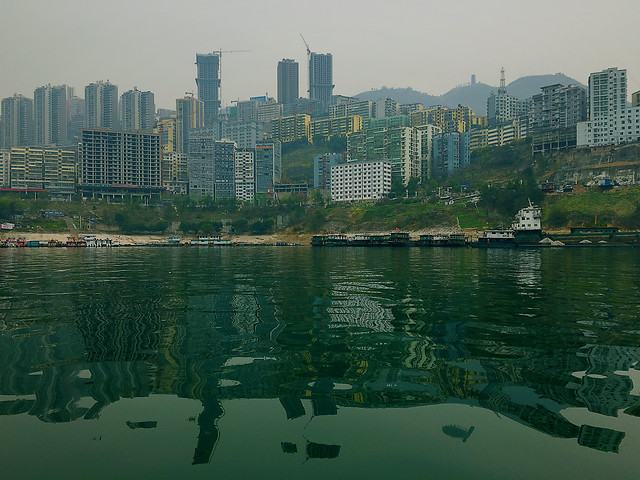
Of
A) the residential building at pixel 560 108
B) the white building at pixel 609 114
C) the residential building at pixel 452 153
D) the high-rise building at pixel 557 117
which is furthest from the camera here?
the residential building at pixel 452 153

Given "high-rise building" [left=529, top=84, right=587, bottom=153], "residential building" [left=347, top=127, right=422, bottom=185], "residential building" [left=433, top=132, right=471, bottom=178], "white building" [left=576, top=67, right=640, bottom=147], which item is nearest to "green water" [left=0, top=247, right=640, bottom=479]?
"white building" [left=576, top=67, right=640, bottom=147]

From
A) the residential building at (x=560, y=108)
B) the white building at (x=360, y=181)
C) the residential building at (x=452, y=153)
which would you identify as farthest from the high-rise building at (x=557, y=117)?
the white building at (x=360, y=181)

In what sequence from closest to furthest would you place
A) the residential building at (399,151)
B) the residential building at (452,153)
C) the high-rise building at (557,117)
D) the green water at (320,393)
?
the green water at (320,393)
the high-rise building at (557,117)
the residential building at (399,151)
the residential building at (452,153)

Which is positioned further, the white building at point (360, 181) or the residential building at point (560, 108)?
the white building at point (360, 181)

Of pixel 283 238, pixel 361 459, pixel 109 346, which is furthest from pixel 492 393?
pixel 283 238

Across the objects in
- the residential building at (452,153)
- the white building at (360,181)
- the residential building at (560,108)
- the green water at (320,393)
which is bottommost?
the green water at (320,393)

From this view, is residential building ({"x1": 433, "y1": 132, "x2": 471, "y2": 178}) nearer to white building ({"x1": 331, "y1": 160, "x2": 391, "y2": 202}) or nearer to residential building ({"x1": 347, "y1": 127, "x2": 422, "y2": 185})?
residential building ({"x1": 347, "y1": 127, "x2": 422, "y2": 185})

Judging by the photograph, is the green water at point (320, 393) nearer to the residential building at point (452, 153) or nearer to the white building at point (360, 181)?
the white building at point (360, 181)

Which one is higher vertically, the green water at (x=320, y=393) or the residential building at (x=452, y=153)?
the residential building at (x=452, y=153)
